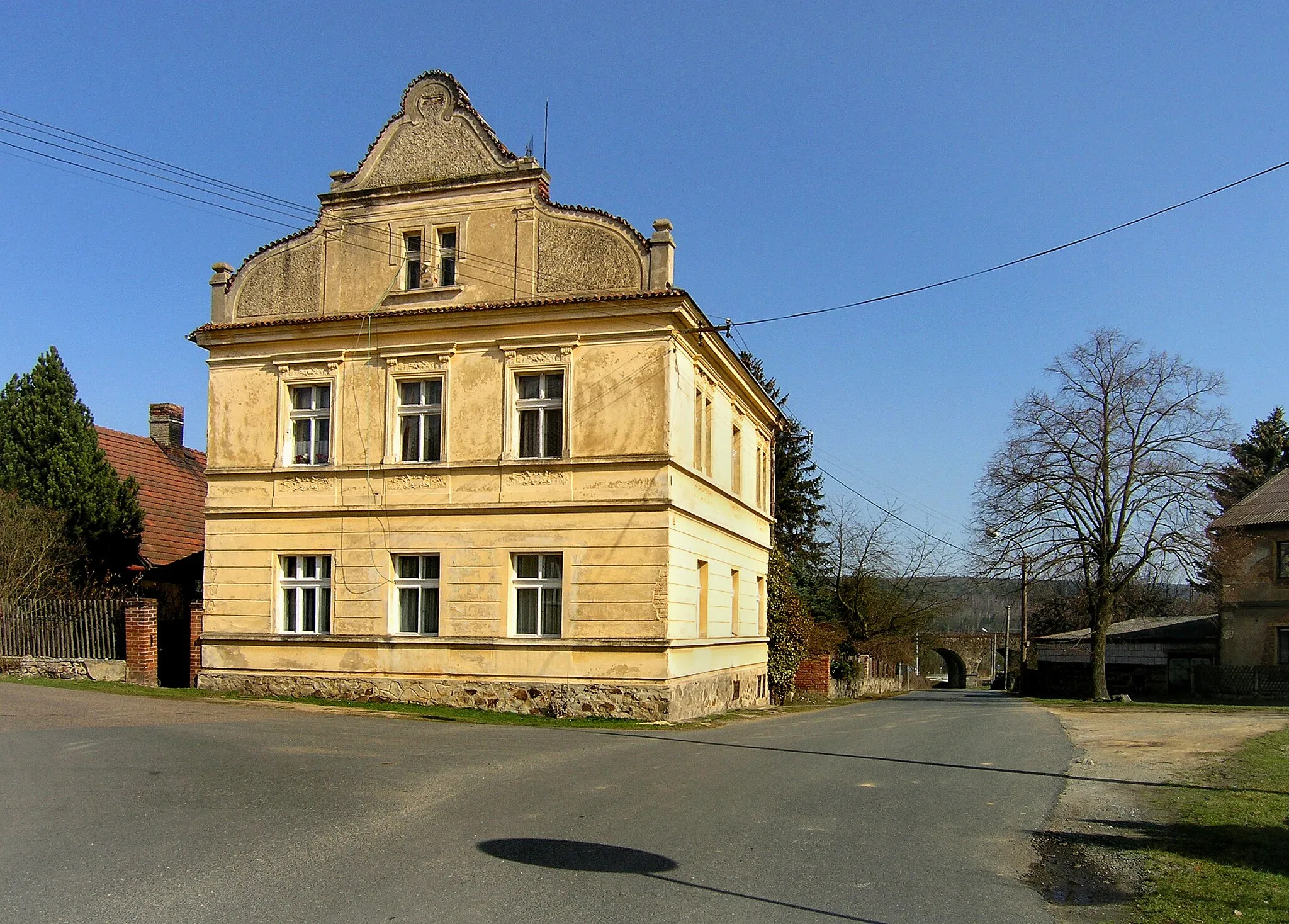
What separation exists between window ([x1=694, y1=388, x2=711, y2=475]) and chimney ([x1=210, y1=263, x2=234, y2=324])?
10.6 m

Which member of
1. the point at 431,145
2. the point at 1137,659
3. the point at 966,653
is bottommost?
the point at 966,653

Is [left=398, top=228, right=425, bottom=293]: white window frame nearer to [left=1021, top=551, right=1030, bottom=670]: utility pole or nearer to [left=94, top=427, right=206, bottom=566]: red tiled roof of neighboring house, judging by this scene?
[left=94, top=427, right=206, bottom=566]: red tiled roof of neighboring house

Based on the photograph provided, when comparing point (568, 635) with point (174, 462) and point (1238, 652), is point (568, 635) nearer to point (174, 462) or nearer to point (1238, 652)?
point (174, 462)

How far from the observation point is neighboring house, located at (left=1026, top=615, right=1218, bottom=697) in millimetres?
45125

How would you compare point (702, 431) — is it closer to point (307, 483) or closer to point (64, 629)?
point (307, 483)

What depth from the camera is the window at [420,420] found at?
2277 centimetres

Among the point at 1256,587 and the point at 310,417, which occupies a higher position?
the point at 310,417

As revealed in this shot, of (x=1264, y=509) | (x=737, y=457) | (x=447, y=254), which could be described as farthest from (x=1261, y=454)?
(x=447, y=254)

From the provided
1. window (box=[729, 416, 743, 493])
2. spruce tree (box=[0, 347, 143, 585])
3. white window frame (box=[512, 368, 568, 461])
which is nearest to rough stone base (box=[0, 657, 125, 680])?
spruce tree (box=[0, 347, 143, 585])

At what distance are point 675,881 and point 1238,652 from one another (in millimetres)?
41391

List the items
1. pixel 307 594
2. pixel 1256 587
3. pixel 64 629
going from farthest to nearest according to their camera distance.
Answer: pixel 1256 587 → pixel 64 629 → pixel 307 594

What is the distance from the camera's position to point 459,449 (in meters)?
22.3

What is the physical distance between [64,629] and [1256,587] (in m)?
40.2

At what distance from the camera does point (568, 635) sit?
21.2 metres
